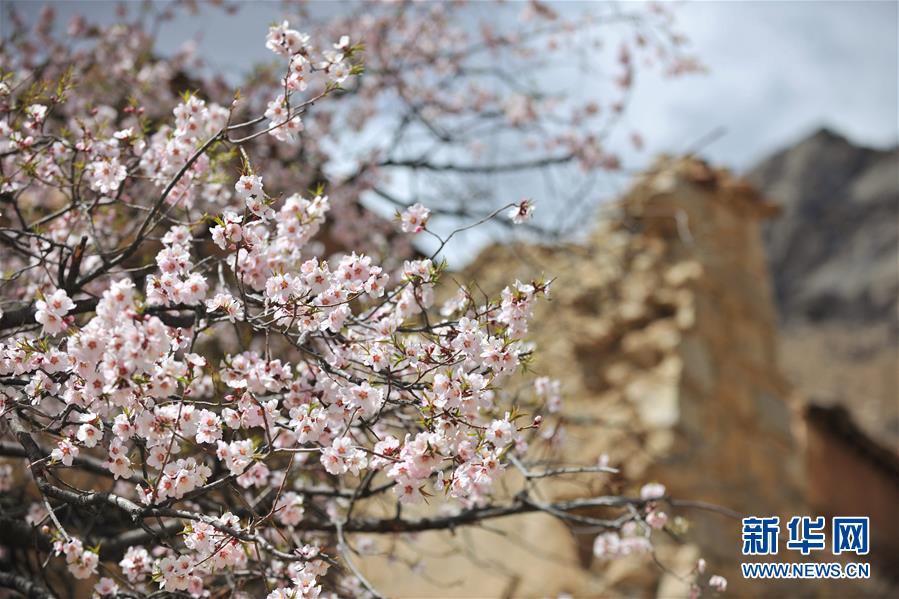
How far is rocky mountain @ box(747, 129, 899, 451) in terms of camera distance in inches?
512

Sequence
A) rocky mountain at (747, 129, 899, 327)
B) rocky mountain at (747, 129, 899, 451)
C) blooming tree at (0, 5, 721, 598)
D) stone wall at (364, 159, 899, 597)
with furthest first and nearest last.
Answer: rocky mountain at (747, 129, 899, 327)
rocky mountain at (747, 129, 899, 451)
stone wall at (364, 159, 899, 597)
blooming tree at (0, 5, 721, 598)

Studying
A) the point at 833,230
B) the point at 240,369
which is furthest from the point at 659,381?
the point at 833,230

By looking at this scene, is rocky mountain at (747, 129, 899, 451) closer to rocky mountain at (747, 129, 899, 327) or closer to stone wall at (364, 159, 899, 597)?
rocky mountain at (747, 129, 899, 327)

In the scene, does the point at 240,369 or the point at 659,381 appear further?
the point at 659,381

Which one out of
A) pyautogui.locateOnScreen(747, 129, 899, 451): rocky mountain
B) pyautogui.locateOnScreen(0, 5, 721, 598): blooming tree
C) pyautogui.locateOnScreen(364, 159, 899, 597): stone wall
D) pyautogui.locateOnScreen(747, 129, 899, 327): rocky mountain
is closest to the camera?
pyautogui.locateOnScreen(0, 5, 721, 598): blooming tree

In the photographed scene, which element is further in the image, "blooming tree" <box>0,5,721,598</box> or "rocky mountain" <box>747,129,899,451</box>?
"rocky mountain" <box>747,129,899,451</box>

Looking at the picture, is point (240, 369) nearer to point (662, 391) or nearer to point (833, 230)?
point (662, 391)

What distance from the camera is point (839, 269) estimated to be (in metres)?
17.4

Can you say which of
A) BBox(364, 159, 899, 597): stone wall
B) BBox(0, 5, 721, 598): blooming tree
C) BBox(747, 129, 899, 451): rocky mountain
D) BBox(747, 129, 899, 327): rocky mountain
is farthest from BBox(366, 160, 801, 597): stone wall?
BBox(747, 129, 899, 327): rocky mountain

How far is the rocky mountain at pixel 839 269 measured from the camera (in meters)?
13.0

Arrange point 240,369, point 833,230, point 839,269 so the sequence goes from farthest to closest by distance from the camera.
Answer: point 833,230 → point 839,269 → point 240,369

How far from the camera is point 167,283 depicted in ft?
5.92

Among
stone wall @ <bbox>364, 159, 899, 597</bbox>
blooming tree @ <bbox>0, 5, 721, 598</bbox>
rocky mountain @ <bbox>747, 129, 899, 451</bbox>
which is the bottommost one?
blooming tree @ <bbox>0, 5, 721, 598</bbox>

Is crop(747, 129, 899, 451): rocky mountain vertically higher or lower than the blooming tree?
higher
